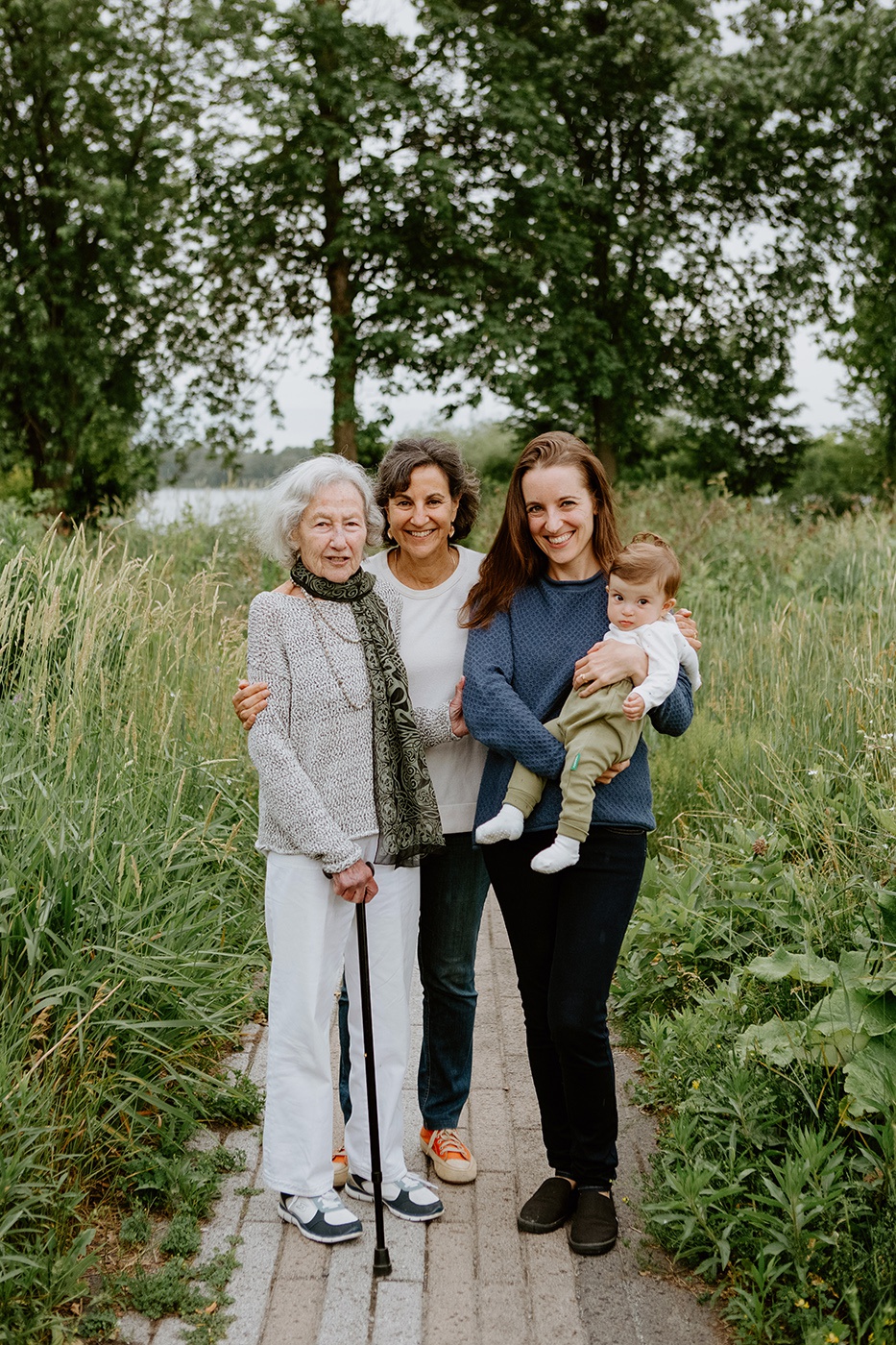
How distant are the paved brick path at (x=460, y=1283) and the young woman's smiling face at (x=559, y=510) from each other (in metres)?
1.74

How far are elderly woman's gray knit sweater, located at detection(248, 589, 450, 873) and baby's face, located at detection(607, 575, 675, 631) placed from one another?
0.66m

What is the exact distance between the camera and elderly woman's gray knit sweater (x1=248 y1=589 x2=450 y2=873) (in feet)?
9.77

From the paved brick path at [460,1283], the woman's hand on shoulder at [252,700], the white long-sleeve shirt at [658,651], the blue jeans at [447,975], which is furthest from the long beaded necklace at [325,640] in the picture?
the paved brick path at [460,1283]

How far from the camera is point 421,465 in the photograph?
128 inches

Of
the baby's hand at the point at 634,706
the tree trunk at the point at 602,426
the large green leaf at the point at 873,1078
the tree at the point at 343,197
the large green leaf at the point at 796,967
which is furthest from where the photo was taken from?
the tree trunk at the point at 602,426

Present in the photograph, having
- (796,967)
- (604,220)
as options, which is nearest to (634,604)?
(796,967)

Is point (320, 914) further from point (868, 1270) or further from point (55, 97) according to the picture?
point (55, 97)

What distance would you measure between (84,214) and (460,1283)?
16.7 meters

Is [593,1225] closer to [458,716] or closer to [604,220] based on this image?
[458,716]

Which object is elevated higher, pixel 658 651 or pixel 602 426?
pixel 602 426

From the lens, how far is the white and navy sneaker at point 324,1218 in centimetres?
312

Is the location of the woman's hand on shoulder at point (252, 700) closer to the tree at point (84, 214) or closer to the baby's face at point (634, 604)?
the baby's face at point (634, 604)

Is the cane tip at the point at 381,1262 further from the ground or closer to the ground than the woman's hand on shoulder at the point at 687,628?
closer to the ground

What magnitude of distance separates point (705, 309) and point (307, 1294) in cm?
2118
